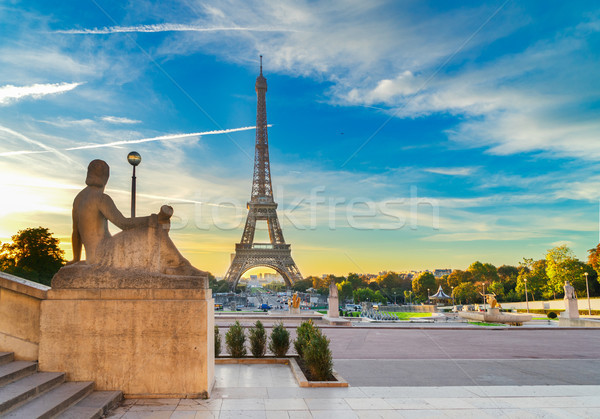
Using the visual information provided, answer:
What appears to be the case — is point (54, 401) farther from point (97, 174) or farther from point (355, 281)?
point (355, 281)

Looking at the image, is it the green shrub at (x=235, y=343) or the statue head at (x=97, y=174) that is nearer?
the statue head at (x=97, y=174)

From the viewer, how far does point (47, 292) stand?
23.8ft

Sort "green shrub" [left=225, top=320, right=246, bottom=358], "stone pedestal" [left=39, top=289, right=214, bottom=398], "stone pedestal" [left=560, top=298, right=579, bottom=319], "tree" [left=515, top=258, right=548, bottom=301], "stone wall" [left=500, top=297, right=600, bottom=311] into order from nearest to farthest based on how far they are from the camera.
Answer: "stone pedestal" [left=39, top=289, right=214, bottom=398], "green shrub" [left=225, top=320, right=246, bottom=358], "stone pedestal" [left=560, top=298, right=579, bottom=319], "stone wall" [left=500, top=297, right=600, bottom=311], "tree" [left=515, top=258, right=548, bottom=301]

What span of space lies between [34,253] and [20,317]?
38.6 metres

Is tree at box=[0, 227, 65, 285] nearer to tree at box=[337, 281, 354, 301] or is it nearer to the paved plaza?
the paved plaza

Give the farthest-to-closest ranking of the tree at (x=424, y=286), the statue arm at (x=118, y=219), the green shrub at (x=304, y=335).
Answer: the tree at (x=424, y=286), the green shrub at (x=304, y=335), the statue arm at (x=118, y=219)

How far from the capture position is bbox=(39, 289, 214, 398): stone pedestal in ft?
23.2

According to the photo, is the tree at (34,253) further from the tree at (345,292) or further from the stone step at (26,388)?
the tree at (345,292)

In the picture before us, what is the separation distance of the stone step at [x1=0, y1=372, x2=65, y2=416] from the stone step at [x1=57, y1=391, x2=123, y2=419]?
577 millimetres

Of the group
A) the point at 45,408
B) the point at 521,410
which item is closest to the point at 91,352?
the point at 45,408

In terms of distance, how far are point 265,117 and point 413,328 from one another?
58616mm

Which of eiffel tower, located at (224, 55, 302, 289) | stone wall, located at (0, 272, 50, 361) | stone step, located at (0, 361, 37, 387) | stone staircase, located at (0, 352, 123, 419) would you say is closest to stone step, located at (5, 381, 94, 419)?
stone staircase, located at (0, 352, 123, 419)

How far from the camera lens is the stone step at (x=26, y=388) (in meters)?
5.53

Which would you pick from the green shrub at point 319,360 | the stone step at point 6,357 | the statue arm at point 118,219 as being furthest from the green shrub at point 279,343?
the stone step at point 6,357
